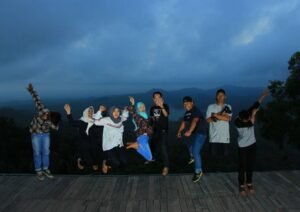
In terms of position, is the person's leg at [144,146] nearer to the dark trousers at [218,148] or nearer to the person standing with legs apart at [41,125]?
the dark trousers at [218,148]

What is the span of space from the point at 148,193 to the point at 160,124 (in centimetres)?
145

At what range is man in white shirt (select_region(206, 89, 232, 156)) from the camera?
7773 mm

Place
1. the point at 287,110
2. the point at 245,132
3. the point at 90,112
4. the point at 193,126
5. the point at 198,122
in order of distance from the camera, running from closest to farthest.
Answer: the point at 245,132
the point at 193,126
the point at 198,122
the point at 90,112
the point at 287,110

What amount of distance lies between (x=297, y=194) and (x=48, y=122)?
518cm

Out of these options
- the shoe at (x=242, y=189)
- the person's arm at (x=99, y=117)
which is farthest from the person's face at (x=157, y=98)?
the shoe at (x=242, y=189)

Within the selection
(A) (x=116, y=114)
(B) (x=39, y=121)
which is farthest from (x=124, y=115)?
(B) (x=39, y=121)

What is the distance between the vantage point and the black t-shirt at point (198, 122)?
7600 mm

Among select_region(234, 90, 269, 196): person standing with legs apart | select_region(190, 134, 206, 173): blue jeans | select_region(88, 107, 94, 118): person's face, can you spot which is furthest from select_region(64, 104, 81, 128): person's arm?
select_region(234, 90, 269, 196): person standing with legs apart

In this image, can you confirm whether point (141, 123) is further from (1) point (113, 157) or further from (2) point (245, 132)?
(2) point (245, 132)

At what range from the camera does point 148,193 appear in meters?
7.32

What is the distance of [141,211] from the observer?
21.2 feet

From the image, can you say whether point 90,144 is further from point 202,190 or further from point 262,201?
point 262,201

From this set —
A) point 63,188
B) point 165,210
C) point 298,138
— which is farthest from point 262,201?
point 298,138

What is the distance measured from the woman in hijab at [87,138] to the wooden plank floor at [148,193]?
40 centimetres
